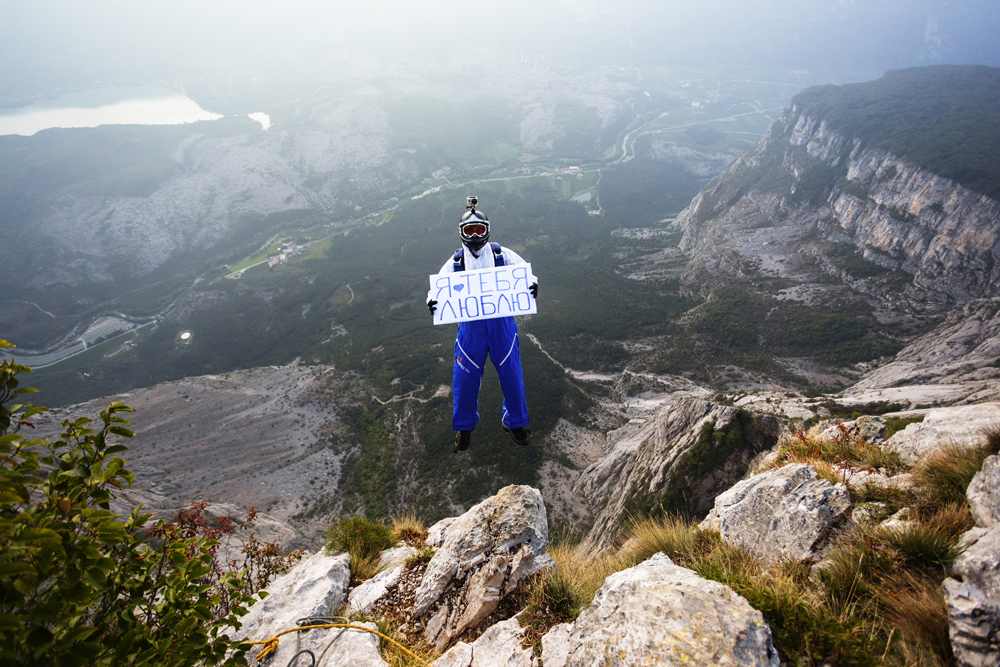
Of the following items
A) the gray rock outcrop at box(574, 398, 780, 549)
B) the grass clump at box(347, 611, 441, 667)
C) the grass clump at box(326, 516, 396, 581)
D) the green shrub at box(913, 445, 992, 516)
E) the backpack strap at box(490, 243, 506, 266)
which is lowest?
the gray rock outcrop at box(574, 398, 780, 549)

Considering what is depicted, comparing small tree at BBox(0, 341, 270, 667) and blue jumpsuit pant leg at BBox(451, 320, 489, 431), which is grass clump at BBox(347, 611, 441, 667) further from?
blue jumpsuit pant leg at BBox(451, 320, 489, 431)

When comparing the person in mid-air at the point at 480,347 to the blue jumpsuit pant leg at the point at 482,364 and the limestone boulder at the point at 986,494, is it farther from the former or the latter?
the limestone boulder at the point at 986,494

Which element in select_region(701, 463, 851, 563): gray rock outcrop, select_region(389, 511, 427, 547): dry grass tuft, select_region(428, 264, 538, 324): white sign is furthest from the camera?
select_region(389, 511, 427, 547): dry grass tuft

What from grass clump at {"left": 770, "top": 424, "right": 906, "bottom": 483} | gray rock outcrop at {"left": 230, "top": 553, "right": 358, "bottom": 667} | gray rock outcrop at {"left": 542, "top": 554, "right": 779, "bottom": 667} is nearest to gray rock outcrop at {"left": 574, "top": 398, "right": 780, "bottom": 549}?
grass clump at {"left": 770, "top": 424, "right": 906, "bottom": 483}

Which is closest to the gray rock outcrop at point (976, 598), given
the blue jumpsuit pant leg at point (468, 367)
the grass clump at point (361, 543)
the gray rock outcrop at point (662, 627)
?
the gray rock outcrop at point (662, 627)

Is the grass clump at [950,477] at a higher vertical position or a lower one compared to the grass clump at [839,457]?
higher

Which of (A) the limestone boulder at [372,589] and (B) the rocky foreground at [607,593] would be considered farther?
(A) the limestone boulder at [372,589]

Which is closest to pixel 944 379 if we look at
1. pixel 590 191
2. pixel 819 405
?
pixel 819 405

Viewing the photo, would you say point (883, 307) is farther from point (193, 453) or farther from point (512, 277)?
point (193, 453)
